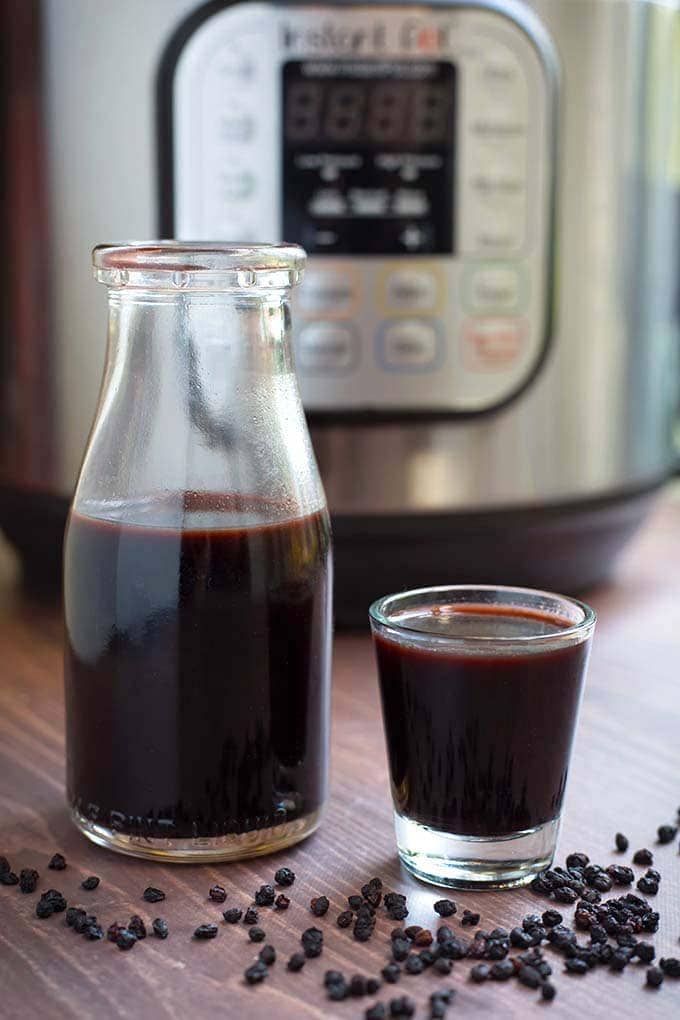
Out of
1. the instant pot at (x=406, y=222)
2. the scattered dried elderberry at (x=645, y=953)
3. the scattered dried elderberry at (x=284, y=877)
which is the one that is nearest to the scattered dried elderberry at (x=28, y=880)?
the scattered dried elderberry at (x=284, y=877)

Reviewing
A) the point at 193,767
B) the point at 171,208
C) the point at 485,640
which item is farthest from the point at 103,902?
the point at 171,208

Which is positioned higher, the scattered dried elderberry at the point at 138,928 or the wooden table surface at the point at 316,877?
the scattered dried elderberry at the point at 138,928

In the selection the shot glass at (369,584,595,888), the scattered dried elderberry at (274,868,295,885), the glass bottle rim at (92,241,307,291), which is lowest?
the scattered dried elderberry at (274,868,295,885)

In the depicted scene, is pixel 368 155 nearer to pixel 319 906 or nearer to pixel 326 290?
pixel 326 290

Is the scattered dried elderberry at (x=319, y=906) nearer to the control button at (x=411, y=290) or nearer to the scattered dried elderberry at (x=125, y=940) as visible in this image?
the scattered dried elderberry at (x=125, y=940)

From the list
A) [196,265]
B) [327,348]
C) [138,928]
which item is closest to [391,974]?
[138,928]

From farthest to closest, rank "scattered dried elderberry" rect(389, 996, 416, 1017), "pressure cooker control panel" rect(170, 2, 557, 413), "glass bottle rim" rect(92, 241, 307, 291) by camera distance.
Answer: "pressure cooker control panel" rect(170, 2, 557, 413)
"glass bottle rim" rect(92, 241, 307, 291)
"scattered dried elderberry" rect(389, 996, 416, 1017)

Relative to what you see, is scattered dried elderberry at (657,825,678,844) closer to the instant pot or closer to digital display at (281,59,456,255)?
the instant pot

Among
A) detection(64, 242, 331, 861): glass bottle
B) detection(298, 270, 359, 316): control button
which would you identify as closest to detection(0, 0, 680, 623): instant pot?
detection(298, 270, 359, 316): control button
